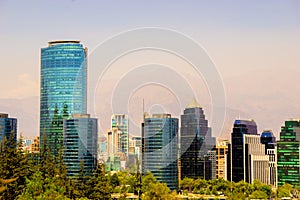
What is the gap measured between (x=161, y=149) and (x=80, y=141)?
3.58m

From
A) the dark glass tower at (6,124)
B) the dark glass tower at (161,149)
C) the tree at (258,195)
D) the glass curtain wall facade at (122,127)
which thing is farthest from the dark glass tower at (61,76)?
the tree at (258,195)

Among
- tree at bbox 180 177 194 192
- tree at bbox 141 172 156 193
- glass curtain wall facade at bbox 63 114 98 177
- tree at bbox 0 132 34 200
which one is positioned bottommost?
tree at bbox 180 177 194 192

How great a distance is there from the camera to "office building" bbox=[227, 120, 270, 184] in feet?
124

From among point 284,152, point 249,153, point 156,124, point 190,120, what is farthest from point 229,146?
point 156,124

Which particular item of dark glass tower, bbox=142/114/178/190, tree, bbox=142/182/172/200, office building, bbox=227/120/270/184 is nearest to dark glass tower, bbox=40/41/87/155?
dark glass tower, bbox=142/114/178/190

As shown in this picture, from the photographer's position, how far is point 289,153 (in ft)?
118

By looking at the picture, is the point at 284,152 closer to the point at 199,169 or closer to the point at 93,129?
the point at 199,169

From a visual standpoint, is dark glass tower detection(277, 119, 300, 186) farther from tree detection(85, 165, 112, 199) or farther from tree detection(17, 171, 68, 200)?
tree detection(17, 171, 68, 200)

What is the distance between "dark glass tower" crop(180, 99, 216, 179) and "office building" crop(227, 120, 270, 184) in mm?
2680

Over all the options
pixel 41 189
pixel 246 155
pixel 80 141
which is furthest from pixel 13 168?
pixel 246 155

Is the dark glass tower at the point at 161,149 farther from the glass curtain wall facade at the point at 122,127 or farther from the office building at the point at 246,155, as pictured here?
the office building at the point at 246,155

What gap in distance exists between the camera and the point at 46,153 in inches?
730

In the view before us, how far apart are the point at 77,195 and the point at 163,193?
10.7 feet

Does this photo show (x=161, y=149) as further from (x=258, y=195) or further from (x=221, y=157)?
(x=221, y=157)
